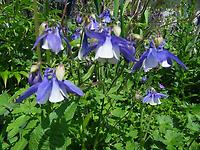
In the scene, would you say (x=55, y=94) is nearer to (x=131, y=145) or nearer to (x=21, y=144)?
(x=21, y=144)

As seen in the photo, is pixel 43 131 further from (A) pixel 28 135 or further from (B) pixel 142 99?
(B) pixel 142 99

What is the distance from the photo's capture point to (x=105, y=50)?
131 cm

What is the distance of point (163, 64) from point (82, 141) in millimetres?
472

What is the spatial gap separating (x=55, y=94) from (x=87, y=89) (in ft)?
1.27

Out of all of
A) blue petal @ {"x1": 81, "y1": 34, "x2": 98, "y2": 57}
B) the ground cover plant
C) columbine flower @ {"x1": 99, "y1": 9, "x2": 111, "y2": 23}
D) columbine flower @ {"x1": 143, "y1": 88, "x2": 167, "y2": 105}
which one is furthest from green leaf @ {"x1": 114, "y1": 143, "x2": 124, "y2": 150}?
columbine flower @ {"x1": 99, "y1": 9, "x2": 111, "y2": 23}

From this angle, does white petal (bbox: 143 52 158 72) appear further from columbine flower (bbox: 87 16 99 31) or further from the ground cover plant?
columbine flower (bbox: 87 16 99 31)

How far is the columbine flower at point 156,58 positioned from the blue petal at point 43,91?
1.20 feet

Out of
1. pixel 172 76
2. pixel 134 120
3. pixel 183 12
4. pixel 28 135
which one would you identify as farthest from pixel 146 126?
pixel 183 12

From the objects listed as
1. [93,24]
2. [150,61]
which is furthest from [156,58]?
[93,24]

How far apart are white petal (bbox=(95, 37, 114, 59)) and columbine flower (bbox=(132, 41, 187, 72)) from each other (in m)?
0.17

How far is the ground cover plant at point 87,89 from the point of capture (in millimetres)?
1314

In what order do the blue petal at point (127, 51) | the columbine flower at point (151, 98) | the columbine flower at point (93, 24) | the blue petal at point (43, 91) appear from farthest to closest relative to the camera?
1. the columbine flower at point (151, 98)
2. the columbine flower at point (93, 24)
3. the blue petal at point (127, 51)
4. the blue petal at point (43, 91)

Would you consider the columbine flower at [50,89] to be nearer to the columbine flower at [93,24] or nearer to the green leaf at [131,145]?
the columbine flower at [93,24]

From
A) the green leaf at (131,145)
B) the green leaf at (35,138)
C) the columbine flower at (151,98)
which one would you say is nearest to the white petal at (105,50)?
the green leaf at (35,138)
